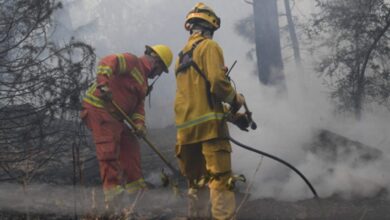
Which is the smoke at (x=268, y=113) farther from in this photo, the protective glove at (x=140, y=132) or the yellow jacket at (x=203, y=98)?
the yellow jacket at (x=203, y=98)

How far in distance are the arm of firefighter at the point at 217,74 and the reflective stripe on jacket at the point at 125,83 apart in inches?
44.9

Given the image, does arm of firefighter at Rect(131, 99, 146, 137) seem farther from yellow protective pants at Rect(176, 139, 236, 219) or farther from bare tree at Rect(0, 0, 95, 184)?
bare tree at Rect(0, 0, 95, 184)

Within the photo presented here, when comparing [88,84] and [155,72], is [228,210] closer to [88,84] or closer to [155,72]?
[155,72]

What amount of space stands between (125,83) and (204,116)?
132 cm

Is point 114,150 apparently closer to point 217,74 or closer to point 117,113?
point 117,113

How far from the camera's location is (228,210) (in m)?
3.81

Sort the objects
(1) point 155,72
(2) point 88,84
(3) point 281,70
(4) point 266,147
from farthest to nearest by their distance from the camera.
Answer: (3) point 281,70, (4) point 266,147, (2) point 88,84, (1) point 155,72

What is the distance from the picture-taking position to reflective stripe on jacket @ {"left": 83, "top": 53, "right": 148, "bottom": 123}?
15.7 ft

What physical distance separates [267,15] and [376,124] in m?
3.53

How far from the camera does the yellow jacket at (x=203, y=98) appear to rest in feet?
12.8

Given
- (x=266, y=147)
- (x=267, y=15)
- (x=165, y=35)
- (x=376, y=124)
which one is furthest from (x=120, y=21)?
(x=266, y=147)

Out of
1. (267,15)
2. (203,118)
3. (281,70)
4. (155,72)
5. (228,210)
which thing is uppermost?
(267,15)

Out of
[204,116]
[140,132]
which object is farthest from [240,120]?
[140,132]

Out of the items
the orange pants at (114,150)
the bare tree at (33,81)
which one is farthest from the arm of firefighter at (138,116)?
the bare tree at (33,81)
